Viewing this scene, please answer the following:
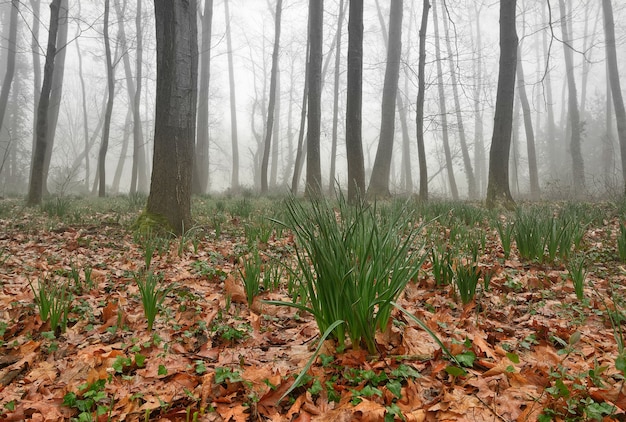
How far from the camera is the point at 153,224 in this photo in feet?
14.3

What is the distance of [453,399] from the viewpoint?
4.52 ft

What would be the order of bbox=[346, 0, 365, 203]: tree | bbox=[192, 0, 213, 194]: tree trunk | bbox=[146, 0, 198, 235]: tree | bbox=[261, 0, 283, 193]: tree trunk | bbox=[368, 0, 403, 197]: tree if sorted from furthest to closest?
bbox=[192, 0, 213, 194]: tree trunk
bbox=[261, 0, 283, 193]: tree trunk
bbox=[368, 0, 403, 197]: tree
bbox=[346, 0, 365, 203]: tree
bbox=[146, 0, 198, 235]: tree

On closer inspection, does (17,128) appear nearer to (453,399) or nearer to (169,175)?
(169,175)

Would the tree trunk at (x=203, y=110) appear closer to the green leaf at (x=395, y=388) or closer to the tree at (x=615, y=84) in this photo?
the green leaf at (x=395, y=388)

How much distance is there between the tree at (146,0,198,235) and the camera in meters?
4.40

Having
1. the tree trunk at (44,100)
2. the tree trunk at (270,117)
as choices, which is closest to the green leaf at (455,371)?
the tree trunk at (44,100)

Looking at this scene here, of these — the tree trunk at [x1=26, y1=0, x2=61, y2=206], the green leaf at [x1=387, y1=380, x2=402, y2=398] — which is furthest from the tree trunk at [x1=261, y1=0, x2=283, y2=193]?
the green leaf at [x1=387, y1=380, x2=402, y2=398]

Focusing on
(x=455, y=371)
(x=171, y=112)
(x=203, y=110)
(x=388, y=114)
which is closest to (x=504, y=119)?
(x=388, y=114)

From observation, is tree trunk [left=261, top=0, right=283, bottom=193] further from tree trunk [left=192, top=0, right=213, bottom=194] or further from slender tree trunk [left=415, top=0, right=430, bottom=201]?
slender tree trunk [left=415, top=0, right=430, bottom=201]

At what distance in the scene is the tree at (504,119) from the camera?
267 inches

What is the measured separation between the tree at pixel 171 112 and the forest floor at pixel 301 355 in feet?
4.81

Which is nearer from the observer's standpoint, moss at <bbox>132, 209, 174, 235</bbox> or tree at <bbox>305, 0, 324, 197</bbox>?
moss at <bbox>132, 209, 174, 235</bbox>

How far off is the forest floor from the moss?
114 centimetres

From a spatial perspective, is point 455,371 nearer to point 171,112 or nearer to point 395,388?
point 395,388
